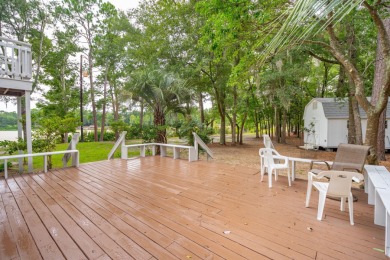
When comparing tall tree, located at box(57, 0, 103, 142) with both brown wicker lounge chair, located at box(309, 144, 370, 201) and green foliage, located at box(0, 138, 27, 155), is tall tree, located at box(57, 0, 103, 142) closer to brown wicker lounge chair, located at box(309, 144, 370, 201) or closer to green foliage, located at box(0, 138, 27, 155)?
green foliage, located at box(0, 138, 27, 155)

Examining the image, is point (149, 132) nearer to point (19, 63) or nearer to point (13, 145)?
point (13, 145)

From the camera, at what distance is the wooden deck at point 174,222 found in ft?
6.41

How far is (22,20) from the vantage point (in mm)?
11023

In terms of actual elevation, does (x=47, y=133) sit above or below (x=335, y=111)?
below

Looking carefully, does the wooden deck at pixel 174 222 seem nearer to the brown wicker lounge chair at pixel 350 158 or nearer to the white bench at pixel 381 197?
the white bench at pixel 381 197

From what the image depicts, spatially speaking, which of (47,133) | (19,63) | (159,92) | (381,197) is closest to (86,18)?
(159,92)

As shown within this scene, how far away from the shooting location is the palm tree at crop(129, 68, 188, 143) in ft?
23.5

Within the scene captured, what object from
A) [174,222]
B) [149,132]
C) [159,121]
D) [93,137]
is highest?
[159,121]

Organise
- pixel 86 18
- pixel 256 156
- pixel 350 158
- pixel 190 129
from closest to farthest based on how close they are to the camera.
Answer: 1. pixel 350 158
2. pixel 190 129
3. pixel 256 156
4. pixel 86 18

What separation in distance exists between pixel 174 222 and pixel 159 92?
17.5 ft

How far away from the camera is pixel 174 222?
2.49 m

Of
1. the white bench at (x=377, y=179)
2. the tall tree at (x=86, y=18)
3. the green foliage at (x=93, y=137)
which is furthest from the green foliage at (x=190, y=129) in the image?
the green foliage at (x=93, y=137)

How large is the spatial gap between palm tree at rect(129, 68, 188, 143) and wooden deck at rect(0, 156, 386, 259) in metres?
3.78

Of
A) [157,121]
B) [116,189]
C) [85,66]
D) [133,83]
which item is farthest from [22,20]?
[116,189]
